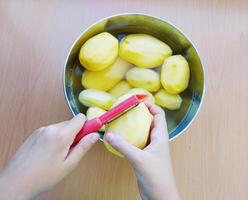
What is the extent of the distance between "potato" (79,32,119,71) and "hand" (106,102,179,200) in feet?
0.30

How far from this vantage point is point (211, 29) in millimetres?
584

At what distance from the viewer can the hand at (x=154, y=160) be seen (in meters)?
0.41

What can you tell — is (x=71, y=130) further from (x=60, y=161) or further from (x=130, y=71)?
(x=130, y=71)

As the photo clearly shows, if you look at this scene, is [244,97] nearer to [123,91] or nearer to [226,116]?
[226,116]

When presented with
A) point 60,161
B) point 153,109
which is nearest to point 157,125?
point 153,109

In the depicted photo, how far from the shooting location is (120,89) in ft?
1.67

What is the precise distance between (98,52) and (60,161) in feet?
0.53

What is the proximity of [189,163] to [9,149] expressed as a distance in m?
0.28

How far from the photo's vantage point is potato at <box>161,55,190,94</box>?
494 mm

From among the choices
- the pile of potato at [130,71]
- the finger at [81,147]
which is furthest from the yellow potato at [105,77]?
the finger at [81,147]

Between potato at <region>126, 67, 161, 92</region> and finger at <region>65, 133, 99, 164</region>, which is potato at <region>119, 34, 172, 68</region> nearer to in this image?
potato at <region>126, 67, 161, 92</region>

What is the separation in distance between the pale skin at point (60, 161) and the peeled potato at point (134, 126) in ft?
0.04

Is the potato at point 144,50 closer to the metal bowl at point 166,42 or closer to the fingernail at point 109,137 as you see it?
the metal bowl at point 166,42

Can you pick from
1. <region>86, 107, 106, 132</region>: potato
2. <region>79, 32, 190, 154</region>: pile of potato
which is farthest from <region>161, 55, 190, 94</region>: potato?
<region>86, 107, 106, 132</region>: potato
